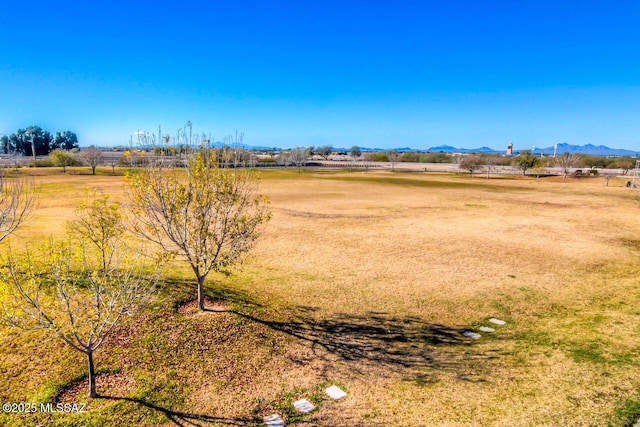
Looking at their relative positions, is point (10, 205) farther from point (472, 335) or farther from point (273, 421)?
point (472, 335)

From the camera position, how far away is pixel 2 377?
8398 millimetres

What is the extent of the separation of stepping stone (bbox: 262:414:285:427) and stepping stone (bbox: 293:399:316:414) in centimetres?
50

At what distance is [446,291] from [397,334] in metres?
4.48

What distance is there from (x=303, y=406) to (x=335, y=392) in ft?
2.93

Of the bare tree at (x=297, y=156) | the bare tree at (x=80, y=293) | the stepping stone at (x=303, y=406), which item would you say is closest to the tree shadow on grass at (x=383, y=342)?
the stepping stone at (x=303, y=406)

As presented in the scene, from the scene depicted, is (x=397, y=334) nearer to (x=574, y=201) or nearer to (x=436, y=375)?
(x=436, y=375)

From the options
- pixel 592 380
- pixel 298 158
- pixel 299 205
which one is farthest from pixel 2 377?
pixel 298 158

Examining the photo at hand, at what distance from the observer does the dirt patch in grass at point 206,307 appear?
1194 cm

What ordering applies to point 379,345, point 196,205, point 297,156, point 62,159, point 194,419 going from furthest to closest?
point 297,156 → point 62,159 → point 196,205 → point 379,345 → point 194,419

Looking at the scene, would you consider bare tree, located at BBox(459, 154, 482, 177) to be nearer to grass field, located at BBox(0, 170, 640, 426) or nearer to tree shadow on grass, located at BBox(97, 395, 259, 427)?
grass field, located at BBox(0, 170, 640, 426)

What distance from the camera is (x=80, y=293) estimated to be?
12.0 metres

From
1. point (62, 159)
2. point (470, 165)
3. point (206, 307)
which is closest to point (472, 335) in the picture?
point (206, 307)

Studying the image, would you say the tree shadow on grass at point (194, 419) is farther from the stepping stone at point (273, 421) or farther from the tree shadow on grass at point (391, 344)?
the tree shadow on grass at point (391, 344)

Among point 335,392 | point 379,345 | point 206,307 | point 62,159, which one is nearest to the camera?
point 335,392
